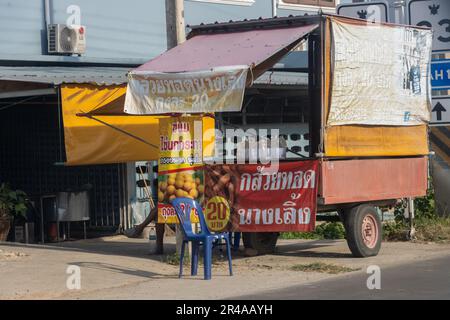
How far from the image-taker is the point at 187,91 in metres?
13.3

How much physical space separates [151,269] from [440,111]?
6.63 meters

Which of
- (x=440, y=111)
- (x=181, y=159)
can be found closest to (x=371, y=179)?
(x=181, y=159)

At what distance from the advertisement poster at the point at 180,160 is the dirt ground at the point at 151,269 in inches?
42.7

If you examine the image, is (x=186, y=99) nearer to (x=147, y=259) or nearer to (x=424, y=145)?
(x=147, y=259)

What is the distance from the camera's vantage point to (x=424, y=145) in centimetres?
1612

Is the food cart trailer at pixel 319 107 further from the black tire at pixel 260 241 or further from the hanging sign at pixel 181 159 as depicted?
the hanging sign at pixel 181 159

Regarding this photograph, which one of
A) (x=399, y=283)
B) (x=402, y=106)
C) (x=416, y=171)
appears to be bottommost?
(x=399, y=283)

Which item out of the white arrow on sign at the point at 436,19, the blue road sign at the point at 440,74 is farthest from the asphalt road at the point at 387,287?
the white arrow on sign at the point at 436,19

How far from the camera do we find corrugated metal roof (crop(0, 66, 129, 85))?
1564 centimetres

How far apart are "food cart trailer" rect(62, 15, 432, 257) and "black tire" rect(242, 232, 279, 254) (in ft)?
0.05

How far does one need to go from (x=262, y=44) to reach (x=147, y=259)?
12.1ft

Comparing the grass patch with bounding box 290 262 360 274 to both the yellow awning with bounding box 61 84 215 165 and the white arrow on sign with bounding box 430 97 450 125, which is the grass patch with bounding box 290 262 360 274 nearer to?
the yellow awning with bounding box 61 84 215 165

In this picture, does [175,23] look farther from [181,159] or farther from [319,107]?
[319,107]
